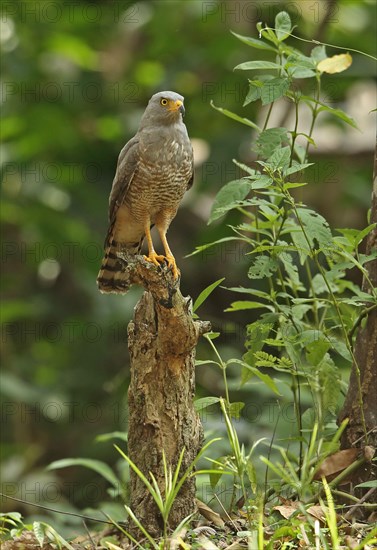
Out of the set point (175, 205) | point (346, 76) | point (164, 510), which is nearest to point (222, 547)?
point (164, 510)

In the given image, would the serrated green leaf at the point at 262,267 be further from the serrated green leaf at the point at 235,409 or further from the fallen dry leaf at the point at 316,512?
the fallen dry leaf at the point at 316,512

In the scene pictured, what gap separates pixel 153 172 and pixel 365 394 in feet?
5.05

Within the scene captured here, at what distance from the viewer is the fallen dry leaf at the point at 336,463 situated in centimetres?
344

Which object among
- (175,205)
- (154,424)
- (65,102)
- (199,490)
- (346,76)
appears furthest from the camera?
(65,102)

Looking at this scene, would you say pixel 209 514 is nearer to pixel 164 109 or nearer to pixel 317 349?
pixel 317 349

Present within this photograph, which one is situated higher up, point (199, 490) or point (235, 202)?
point (235, 202)

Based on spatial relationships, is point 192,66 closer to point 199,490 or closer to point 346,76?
point 346,76

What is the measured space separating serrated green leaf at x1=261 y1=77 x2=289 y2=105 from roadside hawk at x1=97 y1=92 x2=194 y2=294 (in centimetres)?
101

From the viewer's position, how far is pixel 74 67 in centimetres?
829

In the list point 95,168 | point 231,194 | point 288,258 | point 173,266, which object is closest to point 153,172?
point 173,266

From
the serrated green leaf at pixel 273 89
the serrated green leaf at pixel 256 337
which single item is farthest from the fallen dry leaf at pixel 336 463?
the serrated green leaf at pixel 273 89

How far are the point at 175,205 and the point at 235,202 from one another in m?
1.13

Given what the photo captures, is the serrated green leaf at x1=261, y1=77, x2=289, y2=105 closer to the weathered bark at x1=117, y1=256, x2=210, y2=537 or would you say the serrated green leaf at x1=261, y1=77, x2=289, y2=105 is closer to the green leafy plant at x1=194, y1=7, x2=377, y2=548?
the green leafy plant at x1=194, y1=7, x2=377, y2=548

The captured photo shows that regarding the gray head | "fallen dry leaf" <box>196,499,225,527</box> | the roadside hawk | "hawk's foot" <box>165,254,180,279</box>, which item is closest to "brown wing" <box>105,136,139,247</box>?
the roadside hawk
